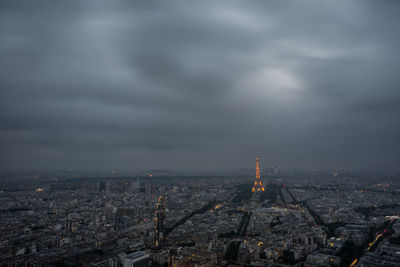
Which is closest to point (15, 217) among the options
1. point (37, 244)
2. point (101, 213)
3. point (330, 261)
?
point (101, 213)

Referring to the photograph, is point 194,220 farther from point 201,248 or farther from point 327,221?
point 327,221

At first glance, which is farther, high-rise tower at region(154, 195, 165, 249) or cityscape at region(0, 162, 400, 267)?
high-rise tower at region(154, 195, 165, 249)

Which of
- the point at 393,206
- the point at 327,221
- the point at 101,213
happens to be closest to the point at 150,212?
the point at 101,213

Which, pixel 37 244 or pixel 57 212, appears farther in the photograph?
pixel 57 212

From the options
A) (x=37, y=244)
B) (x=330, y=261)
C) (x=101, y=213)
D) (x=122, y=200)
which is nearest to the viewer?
(x=330, y=261)

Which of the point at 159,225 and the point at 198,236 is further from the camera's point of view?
the point at 159,225

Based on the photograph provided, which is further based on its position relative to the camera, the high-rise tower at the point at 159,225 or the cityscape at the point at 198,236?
the high-rise tower at the point at 159,225

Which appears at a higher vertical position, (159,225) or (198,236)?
(198,236)

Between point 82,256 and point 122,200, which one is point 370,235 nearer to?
point 82,256

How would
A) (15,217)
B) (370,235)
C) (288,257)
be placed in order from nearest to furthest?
(288,257), (370,235), (15,217)
